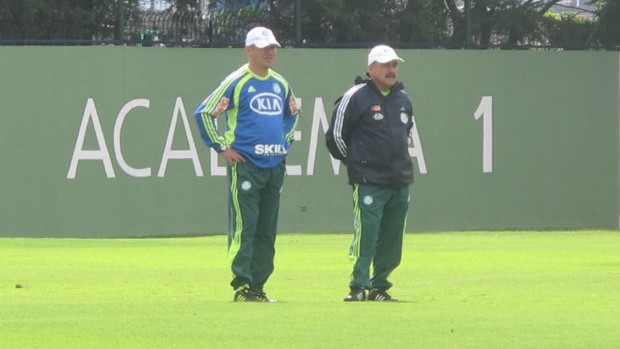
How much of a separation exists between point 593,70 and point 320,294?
12.3 metres

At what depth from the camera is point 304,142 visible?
864 inches

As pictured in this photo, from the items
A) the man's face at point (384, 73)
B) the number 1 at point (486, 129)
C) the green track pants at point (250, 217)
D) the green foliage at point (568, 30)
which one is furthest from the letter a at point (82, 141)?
A: the man's face at point (384, 73)

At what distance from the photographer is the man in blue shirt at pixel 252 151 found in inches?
431

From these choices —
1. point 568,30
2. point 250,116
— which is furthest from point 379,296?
point 568,30

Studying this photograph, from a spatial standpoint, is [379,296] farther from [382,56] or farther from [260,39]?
[260,39]

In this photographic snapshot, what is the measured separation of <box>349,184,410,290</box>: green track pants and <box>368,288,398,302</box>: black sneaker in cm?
3

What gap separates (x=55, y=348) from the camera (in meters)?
8.16

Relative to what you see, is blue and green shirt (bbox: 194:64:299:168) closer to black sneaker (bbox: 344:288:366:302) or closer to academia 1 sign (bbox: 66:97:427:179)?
black sneaker (bbox: 344:288:366:302)

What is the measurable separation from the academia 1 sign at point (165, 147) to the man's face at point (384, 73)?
10.3 meters

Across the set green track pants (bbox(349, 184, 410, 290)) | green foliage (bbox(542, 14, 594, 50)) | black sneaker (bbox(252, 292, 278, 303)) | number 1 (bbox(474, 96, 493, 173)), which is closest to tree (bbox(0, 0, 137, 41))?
number 1 (bbox(474, 96, 493, 173))

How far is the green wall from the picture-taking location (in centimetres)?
2091

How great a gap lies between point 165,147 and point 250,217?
10.5 metres

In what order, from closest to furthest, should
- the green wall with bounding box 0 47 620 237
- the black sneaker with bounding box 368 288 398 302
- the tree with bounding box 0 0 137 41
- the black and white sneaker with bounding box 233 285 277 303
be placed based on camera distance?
the black and white sneaker with bounding box 233 285 277 303 → the black sneaker with bounding box 368 288 398 302 → the tree with bounding box 0 0 137 41 → the green wall with bounding box 0 47 620 237

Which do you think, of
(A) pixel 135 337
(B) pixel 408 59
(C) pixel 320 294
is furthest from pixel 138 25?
(A) pixel 135 337
